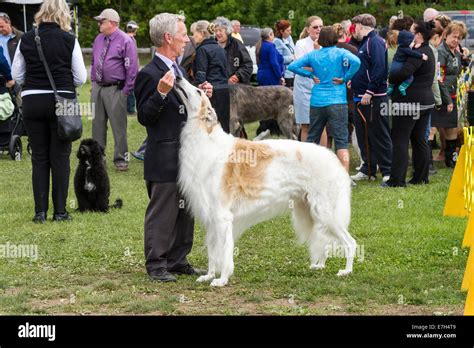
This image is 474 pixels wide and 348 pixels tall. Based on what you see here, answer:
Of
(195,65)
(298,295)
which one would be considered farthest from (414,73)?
(298,295)

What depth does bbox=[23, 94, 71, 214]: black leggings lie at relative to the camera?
9.20m

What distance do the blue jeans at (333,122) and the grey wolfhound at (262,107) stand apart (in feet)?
9.74

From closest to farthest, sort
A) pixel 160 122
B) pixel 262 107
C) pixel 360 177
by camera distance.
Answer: pixel 160 122 < pixel 360 177 < pixel 262 107

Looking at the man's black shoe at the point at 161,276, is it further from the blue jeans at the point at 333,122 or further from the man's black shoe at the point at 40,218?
the blue jeans at the point at 333,122

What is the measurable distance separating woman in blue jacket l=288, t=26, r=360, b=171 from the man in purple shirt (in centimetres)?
290

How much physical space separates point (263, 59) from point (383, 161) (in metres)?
3.98

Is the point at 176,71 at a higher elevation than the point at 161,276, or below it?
higher

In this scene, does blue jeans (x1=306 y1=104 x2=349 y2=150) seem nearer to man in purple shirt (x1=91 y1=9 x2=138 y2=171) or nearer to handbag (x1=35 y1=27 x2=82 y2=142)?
man in purple shirt (x1=91 y1=9 x2=138 y2=171)

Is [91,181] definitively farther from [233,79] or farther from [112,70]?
[233,79]

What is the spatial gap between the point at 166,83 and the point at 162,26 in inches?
23.5

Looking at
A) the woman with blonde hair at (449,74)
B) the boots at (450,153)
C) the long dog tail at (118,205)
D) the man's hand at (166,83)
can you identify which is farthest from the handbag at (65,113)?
the boots at (450,153)

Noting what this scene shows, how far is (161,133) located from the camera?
719 cm

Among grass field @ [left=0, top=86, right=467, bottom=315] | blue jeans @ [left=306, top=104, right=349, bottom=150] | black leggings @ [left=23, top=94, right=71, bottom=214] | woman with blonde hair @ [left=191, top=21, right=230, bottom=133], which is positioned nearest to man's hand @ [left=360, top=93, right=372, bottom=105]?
blue jeans @ [left=306, top=104, right=349, bottom=150]

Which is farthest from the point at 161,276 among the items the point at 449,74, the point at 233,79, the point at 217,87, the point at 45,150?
the point at 449,74
